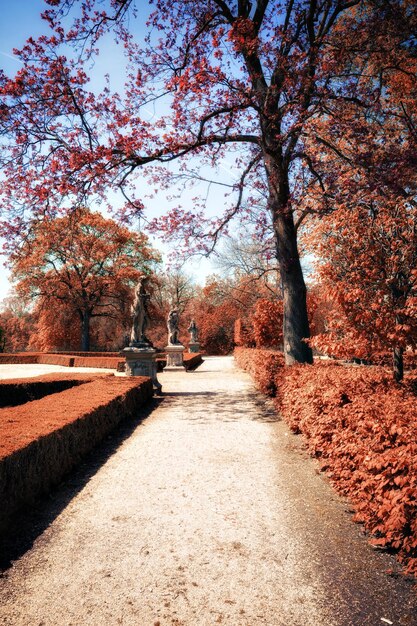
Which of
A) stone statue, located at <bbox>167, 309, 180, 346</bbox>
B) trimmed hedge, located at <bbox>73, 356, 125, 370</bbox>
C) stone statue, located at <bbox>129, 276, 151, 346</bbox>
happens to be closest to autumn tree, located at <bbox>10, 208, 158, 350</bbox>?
trimmed hedge, located at <bbox>73, 356, 125, 370</bbox>

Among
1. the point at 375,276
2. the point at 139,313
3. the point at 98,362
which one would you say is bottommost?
the point at 98,362

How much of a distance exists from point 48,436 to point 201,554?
226cm

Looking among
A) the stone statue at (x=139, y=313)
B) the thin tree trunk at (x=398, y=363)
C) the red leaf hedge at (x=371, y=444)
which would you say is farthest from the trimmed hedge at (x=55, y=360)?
the thin tree trunk at (x=398, y=363)

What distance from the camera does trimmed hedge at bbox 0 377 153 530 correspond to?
3684 mm

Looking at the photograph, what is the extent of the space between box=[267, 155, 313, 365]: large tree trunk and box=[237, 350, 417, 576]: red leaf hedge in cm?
331

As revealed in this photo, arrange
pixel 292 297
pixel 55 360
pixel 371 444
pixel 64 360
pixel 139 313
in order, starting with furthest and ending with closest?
pixel 55 360 → pixel 64 360 → pixel 139 313 → pixel 292 297 → pixel 371 444

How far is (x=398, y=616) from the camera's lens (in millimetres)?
2449

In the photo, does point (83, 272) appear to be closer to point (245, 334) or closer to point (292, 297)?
point (245, 334)

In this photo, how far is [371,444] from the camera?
3848mm

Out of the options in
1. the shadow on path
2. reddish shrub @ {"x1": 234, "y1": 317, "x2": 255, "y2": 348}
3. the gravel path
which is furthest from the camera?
reddish shrub @ {"x1": 234, "y1": 317, "x2": 255, "y2": 348}

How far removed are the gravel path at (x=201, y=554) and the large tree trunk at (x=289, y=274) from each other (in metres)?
5.20

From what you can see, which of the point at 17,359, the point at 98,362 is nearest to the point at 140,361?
the point at 98,362

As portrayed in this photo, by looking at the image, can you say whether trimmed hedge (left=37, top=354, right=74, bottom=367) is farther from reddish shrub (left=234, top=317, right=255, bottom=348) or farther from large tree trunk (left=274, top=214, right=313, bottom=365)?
large tree trunk (left=274, top=214, right=313, bottom=365)

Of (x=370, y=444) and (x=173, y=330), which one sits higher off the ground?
(x=173, y=330)
